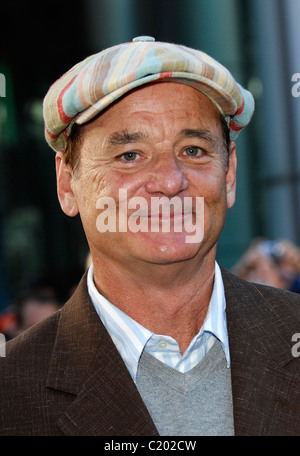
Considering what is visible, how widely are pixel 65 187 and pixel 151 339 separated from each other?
0.63 metres

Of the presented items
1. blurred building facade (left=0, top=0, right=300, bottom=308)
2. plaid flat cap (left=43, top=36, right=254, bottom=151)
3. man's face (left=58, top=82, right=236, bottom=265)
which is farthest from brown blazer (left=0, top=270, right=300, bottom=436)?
blurred building facade (left=0, top=0, right=300, bottom=308)

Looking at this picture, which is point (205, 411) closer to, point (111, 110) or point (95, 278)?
point (95, 278)

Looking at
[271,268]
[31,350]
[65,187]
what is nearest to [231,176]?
[65,187]

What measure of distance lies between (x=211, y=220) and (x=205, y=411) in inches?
23.4

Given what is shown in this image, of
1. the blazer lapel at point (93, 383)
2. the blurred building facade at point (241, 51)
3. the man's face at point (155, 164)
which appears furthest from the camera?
the blurred building facade at point (241, 51)

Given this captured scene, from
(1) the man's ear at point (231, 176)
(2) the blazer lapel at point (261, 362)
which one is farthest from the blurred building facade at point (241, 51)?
(2) the blazer lapel at point (261, 362)

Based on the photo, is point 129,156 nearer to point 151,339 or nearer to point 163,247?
point 163,247

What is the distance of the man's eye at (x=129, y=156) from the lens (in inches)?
83.5

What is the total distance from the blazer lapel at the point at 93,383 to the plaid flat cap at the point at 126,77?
2.13 feet

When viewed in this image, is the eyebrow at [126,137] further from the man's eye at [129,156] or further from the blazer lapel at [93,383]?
the blazer lapel at [93,383]

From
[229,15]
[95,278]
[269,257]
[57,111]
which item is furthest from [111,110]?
[229,15]

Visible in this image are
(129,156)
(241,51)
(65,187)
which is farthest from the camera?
(241,51)

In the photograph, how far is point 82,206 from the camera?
2283 mm

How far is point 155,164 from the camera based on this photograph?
2092mm
